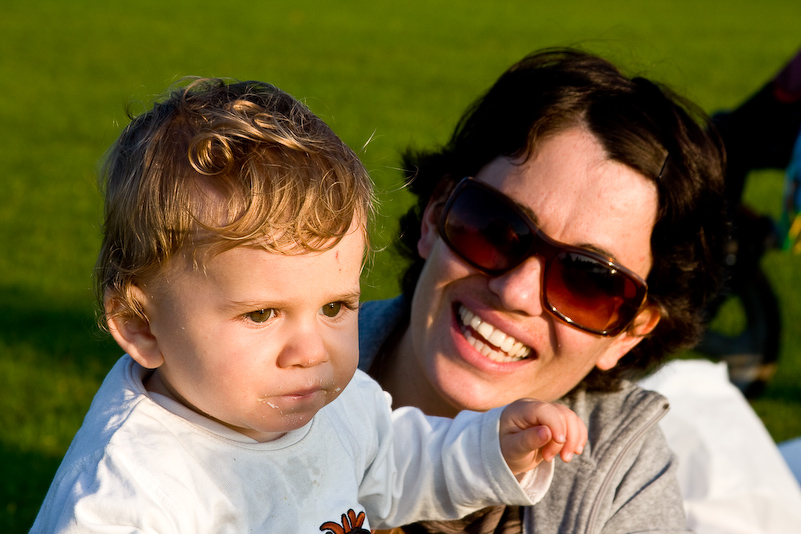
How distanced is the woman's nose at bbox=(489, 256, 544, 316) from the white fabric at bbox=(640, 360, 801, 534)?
1159 mm

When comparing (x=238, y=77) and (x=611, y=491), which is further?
(x=238, y=77)

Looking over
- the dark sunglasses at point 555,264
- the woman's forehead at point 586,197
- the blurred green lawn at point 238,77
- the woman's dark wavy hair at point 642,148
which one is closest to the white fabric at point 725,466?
the woman's dark wavy hair at point 642,148

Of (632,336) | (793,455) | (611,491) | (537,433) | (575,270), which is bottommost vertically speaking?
(793,455)

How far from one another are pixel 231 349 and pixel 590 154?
126cm

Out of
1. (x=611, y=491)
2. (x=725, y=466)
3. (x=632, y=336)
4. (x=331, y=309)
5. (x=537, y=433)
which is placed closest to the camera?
(x=331, y=309)

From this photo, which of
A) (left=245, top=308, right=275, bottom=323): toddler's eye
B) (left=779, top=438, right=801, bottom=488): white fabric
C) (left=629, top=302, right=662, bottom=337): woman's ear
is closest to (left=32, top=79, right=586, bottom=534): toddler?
(left=245, top=308, right=275, bottom=323): toddler's eye

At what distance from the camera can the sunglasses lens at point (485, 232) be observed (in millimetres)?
2322

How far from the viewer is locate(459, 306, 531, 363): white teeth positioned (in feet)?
7.68

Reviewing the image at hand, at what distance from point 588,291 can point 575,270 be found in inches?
2.7

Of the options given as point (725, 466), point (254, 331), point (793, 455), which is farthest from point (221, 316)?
point (793, 455)

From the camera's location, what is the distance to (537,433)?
1824 millimetres

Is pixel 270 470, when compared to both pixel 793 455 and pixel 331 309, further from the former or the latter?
pixel 793 455

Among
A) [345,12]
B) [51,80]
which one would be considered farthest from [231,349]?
[345,12]

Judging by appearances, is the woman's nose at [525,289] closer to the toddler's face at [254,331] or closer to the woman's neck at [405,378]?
the woman's neck at [405,378]
